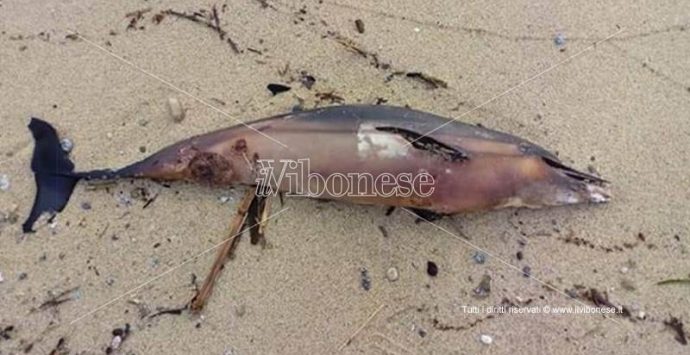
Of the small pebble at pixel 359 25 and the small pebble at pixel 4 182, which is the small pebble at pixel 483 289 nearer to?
the small pebble at pixel 359 25

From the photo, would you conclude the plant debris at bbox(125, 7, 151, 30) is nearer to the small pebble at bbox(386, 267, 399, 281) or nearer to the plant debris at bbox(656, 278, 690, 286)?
the small pebble at bbox(386, 267, 399, 281)

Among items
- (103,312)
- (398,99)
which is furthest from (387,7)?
(103,312)

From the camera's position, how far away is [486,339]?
8.69ft

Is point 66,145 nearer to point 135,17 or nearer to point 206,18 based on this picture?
point 135,17

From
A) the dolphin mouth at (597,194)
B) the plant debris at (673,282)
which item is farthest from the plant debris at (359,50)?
the plant debris at (673,282)

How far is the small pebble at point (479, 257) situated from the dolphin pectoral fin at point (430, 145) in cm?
41

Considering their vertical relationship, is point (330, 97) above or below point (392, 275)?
above

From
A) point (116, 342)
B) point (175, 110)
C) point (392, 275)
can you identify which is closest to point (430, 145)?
point (392, 275)

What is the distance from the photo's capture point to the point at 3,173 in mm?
2811

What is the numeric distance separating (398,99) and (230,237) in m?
0.92

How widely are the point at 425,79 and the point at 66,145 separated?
60.5 inches

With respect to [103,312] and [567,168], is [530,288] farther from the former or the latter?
[103,312]

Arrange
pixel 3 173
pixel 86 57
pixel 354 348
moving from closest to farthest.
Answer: pixel 354 348, pixel 3 173, pixel 86 57

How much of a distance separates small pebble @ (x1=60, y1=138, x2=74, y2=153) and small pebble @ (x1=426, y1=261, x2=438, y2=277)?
153cm
